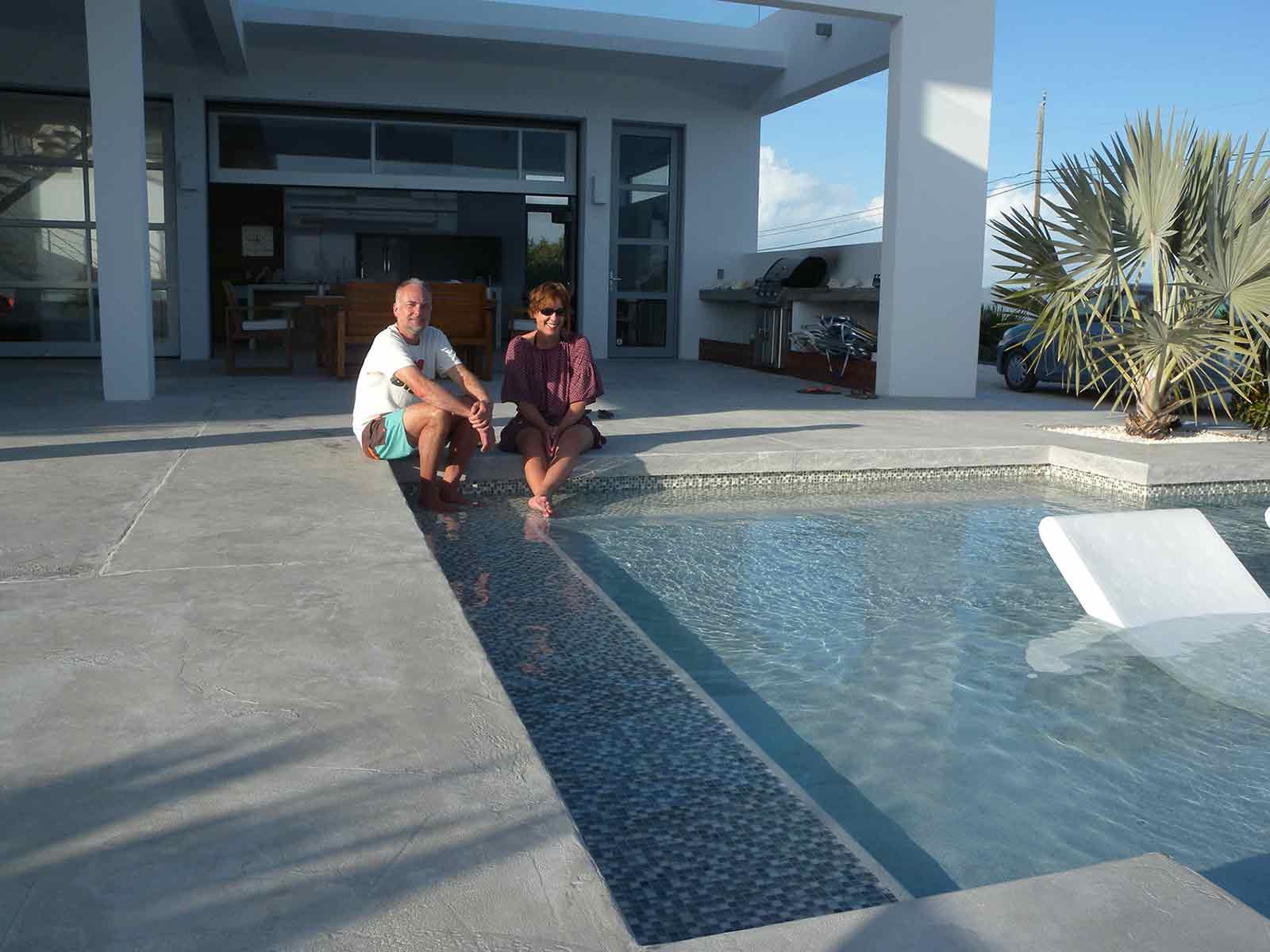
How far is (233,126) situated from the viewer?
12.0 m

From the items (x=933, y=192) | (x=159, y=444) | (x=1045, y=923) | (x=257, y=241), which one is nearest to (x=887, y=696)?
(x=1045, y=923)

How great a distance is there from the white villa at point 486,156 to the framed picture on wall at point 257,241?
0.04 metres

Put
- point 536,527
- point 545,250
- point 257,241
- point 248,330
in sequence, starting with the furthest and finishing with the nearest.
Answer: point 257,241 < point 545,250 < point 248,330 < point 536,527

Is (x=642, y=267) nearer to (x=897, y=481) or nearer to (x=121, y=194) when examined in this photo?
(x=121, y=194)

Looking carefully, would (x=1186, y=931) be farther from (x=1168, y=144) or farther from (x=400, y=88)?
(x=400, y=88)

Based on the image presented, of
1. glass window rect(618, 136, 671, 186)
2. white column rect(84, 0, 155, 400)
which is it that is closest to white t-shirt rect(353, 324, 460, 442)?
white column rect(84, 0, 155, 400)

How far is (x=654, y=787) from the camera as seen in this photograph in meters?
2.34

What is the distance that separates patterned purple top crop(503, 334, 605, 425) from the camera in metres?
Result: 5.12

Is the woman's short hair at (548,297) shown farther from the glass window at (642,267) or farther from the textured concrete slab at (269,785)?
the glass window at (642,267)

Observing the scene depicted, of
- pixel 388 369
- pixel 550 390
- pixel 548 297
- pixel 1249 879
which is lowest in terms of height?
pixel 1249 879

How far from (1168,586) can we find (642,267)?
10.4 meters

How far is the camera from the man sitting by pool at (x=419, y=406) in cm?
461

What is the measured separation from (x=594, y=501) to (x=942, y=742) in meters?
2.81

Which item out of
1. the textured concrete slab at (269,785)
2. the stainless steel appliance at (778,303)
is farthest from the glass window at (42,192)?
the textured concrete slab at (269,785)
